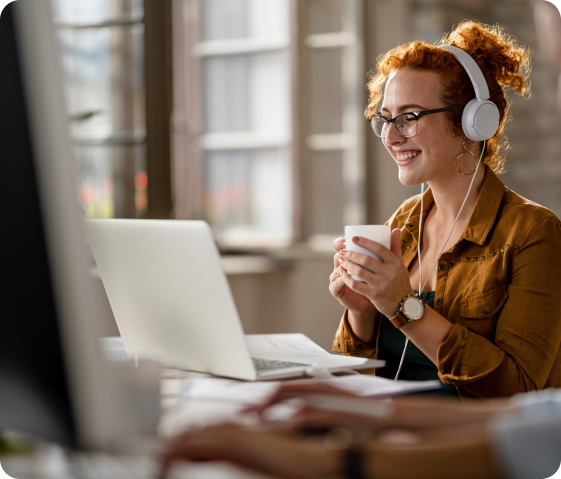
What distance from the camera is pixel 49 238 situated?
53cm

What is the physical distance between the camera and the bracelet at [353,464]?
0.55 metres

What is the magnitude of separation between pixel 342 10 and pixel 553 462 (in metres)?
2.82

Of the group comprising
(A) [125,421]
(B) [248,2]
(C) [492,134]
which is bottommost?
(A) [125,421]

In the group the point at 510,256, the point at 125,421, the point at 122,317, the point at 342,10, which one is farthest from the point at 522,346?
the point at 342,10

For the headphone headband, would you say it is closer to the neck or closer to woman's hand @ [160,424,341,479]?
the neck

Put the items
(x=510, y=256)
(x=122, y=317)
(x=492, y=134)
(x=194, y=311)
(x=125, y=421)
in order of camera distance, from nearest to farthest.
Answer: (x=125, y=421), (x=194, y=311), (x=122, y=317), (x=510, y=256), (x=492, y=134)

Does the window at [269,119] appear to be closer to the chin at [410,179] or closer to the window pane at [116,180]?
the window pane at [116,180]

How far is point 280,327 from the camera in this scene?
3.13 meters

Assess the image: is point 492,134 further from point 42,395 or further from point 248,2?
point 248,2

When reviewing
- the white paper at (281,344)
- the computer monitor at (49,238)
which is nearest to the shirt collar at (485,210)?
the white paper at (281,344)

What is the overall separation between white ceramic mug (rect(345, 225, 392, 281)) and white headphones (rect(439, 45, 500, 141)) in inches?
15.2

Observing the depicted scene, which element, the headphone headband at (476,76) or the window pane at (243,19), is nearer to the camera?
the headphone headband at (476,76)

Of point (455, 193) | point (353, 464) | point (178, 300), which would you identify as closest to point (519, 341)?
point (455, 193)

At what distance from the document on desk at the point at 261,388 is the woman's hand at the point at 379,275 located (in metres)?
0.23
